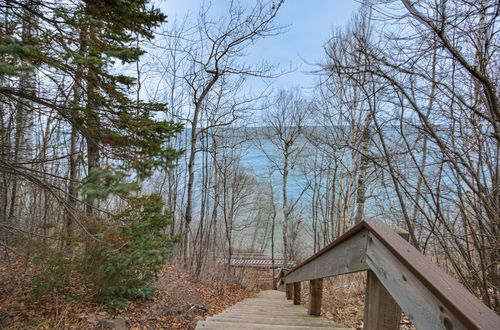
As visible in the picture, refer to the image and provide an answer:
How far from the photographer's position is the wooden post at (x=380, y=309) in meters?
1.31

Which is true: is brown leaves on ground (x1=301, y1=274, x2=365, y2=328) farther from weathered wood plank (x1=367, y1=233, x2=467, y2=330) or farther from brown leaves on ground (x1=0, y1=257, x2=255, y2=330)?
weathered wood plank (x1=367, y1=233, x2=467, y2=330)

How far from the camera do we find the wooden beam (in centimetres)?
131

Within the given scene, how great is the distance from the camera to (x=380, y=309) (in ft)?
4.42

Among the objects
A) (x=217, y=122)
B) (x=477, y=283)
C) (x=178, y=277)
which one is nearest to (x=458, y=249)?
(x=477, y=283)

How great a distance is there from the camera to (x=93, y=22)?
10.8 ft

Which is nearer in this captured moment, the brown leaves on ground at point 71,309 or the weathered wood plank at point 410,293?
the weathered wood plank at point 410,293

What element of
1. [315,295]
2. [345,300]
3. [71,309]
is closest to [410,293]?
[315,295]

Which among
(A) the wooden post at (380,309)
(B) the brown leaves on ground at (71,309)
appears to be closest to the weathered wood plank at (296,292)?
(B) the brown leaves on ground at (71,309)

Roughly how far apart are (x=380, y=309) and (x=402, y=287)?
0.99ft

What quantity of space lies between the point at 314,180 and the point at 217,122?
236 inches

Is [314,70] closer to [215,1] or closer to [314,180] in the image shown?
[215,1]

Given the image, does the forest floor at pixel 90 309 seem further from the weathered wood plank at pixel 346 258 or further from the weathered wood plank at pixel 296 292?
the weathered wood plank at pixel 346 258

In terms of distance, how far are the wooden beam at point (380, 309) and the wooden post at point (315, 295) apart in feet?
5.40

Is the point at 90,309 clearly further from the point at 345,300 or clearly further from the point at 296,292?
the point at 345,300
